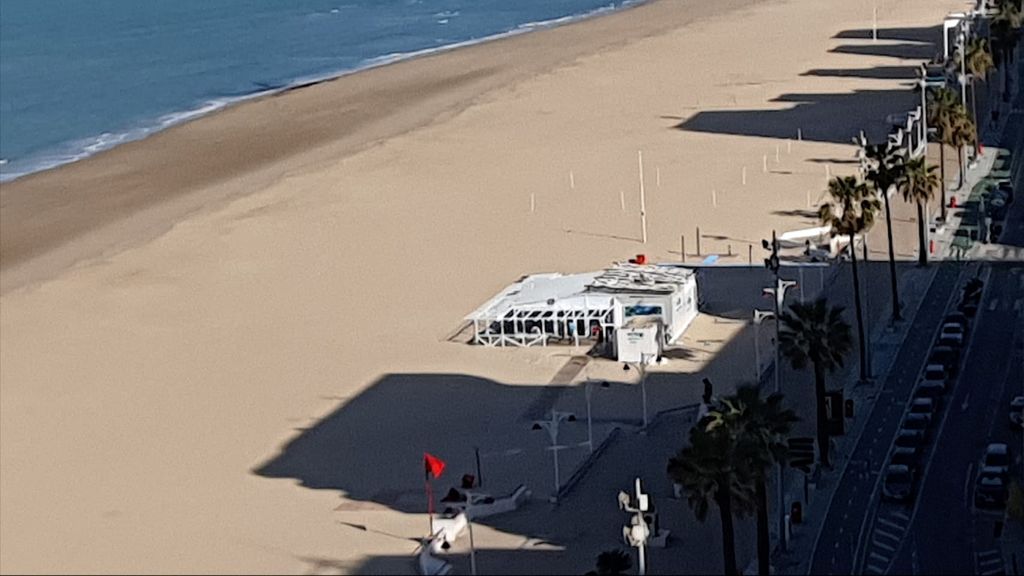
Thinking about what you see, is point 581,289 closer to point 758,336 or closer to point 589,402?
point 758,336

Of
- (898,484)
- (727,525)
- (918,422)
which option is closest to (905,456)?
(898,484)

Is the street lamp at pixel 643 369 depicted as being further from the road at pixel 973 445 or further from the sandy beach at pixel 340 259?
the road at pixel 973 445

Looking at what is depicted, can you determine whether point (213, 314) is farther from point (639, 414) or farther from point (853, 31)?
point (853, 31)

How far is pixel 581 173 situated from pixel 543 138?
828 cm

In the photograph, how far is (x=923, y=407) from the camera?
121 ft

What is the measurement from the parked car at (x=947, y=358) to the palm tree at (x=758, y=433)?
35.3ft

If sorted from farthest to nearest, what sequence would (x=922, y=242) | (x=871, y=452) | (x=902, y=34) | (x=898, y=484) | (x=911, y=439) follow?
(x=902, y=34), (x=922, y=242), (x=871, y=452), (x=911, y=439), (x=898, y=484)

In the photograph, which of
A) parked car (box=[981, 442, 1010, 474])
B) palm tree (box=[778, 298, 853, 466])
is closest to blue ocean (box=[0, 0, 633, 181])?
palm tree (box=[778, 298, 853, 466])

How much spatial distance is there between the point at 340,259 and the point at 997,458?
2536 cm

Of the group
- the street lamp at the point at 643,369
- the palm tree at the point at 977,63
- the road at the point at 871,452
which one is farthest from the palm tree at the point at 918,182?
the palm tree at the point at 977,63

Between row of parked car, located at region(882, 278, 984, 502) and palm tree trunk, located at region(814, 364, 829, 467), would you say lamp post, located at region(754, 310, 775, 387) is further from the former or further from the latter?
palm tree trunk, located at region(814, 364, 829, 467)

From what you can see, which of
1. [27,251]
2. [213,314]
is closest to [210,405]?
[213,314]

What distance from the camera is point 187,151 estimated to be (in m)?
78.3

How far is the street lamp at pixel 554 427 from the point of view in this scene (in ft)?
116
